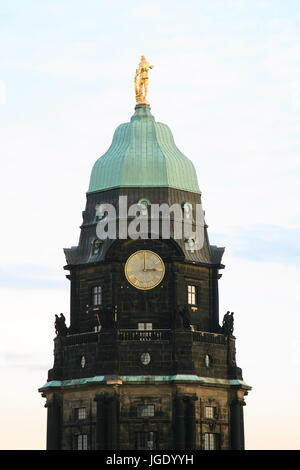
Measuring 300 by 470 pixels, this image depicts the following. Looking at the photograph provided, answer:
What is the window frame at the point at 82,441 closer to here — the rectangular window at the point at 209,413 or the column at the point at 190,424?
the column at the point at 190,424

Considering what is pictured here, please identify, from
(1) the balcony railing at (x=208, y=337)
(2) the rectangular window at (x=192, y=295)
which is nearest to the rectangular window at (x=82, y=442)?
(1) the balcony railing at (x=208, y=337)

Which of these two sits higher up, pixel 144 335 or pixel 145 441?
pixel 144 335

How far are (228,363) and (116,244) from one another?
13.9 m

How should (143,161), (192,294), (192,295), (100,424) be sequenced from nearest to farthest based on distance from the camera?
(100,424) → (192,295) → (192,294) → (143,161)

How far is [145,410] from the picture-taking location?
18612cm

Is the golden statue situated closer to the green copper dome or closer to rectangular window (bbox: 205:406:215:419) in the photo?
the green copper dome

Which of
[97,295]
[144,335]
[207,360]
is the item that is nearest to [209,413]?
[207,360]

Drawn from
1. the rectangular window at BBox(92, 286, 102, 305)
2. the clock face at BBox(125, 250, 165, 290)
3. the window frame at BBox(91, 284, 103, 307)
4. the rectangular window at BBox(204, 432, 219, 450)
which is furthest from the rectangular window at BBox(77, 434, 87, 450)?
the clock face at BBox(125, 250, 165, 290)

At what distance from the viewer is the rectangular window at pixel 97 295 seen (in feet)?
627

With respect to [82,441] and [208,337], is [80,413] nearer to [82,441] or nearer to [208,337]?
[82,441]

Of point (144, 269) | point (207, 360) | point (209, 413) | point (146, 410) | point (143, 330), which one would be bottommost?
point (146, 410)

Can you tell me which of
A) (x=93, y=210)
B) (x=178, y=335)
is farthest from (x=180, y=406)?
(x=93, y=210)

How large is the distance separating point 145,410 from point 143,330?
6.71 meters
